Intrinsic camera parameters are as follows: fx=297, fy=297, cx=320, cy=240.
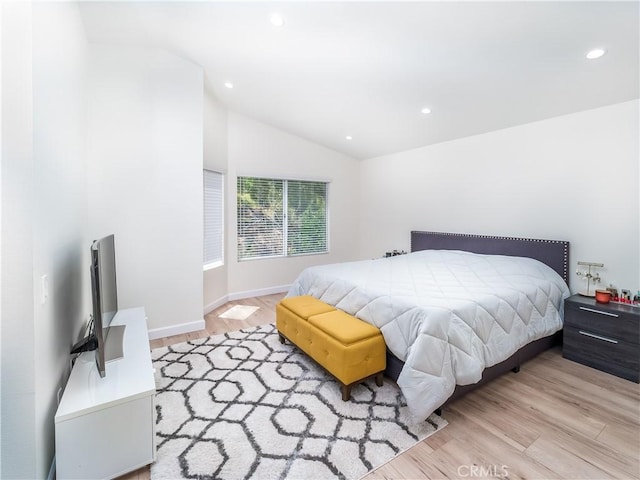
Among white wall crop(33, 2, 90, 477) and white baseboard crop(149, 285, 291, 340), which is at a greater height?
white wall crop(33, 2, 90, 477)

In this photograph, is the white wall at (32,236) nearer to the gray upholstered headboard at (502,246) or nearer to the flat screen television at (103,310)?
the flat screen television at (103,310)

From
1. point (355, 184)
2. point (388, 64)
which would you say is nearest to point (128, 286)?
point (388, 64)

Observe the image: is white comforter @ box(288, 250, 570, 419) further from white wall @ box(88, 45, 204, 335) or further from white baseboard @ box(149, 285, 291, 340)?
white wall @ box(88, 45, 204, 335)

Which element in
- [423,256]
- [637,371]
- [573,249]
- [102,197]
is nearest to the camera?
[637,371]

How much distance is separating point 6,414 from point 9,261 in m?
0.62

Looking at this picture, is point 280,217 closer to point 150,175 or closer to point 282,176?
point 282,176

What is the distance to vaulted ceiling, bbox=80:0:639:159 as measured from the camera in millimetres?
2010

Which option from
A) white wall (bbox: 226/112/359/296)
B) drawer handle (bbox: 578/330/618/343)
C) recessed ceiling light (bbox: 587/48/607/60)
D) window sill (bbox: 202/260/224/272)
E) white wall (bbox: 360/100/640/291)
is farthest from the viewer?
white wall (bbox: 226/112/359/296)

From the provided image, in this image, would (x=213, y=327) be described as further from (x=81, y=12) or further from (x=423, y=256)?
(x=81, y=12)

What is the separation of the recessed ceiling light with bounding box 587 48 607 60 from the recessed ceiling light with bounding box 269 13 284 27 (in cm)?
232

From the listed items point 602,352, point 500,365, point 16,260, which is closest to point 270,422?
point 16,260

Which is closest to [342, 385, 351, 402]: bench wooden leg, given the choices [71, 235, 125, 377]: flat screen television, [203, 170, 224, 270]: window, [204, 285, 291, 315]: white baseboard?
[71, 235, 125, 377]: flat screen television

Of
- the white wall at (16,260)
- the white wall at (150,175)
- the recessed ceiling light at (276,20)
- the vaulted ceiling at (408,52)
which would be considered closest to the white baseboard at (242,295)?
the white wall at (150,175)

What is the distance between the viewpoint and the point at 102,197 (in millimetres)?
2875
